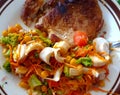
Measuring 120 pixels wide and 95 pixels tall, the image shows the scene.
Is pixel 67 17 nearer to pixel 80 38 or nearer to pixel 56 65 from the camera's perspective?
pixel 80 38

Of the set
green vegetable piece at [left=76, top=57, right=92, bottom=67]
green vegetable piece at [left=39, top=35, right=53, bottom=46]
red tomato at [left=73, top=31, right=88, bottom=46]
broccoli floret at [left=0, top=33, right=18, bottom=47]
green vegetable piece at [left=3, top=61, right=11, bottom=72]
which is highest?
broccoli floret at [left=0, top=33, right=18, bottom=47]

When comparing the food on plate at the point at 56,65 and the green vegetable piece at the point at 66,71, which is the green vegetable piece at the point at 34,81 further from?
the green vegetable piece at the point at 66,71

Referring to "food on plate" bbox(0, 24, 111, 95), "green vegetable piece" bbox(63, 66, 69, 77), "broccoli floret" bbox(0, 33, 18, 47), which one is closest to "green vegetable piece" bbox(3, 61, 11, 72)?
"food on plate" bbox(0, 24, 111, 95)

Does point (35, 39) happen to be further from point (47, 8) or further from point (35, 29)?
point (47, 8)

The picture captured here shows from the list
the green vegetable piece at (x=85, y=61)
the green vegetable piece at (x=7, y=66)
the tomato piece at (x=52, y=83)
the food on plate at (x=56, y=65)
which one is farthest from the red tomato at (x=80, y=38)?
the green vegetable piece at (x=7, y=66)

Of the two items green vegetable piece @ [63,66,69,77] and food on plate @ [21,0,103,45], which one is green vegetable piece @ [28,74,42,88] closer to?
green vegetable piece @ [63,66,69,77]

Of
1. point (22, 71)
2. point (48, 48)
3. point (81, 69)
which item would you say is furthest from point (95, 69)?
point (22, 71)
